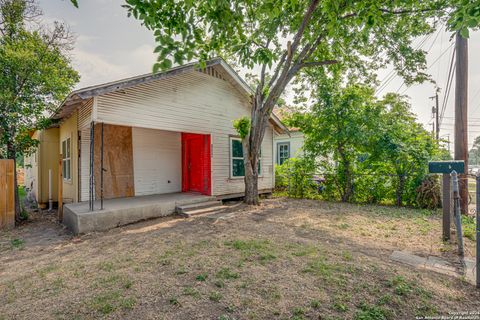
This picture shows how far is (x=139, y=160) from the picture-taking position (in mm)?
8539

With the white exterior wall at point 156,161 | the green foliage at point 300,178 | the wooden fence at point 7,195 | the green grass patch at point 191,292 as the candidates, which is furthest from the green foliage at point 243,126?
the wooden fence at point 7,195

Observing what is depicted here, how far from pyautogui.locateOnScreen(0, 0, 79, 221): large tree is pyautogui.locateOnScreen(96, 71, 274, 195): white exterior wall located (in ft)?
9.83

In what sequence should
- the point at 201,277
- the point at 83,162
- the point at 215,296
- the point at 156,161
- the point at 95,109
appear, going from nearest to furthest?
1. the point at 215,296
2. the point at 201,277
3. the point at 95,109
4. the point at 83,162
5. the point at 156,161

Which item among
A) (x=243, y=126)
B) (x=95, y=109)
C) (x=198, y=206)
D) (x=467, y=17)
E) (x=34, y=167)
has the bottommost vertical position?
(x=198, y=206)

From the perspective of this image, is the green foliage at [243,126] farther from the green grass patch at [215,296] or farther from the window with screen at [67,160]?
the green grass patch at [215,296]

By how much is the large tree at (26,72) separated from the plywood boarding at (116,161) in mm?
1822

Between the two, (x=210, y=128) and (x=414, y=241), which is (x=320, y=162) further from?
(x=414, y=241)

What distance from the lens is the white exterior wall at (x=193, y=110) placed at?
6.30 meters

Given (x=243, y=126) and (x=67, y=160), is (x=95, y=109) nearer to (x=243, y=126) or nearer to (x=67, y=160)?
(x=67, y=160)

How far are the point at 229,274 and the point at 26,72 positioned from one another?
807 cm

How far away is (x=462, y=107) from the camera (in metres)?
6.84

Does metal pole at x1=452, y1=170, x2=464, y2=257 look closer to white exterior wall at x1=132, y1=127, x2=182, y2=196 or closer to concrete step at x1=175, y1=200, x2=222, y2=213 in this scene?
concrete step at x1=175, y1=200, x2=222, y2=213

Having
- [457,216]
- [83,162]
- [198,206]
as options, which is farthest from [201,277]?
[83,162]

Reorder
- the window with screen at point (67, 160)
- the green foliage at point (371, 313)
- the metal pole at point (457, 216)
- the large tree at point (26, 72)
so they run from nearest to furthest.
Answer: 1. the green foliage at point (371, 313)
2. the metal pole at point (457, 216)
3. the large tree at point (26, 72)
4. the window with screen at point (67, 160)
